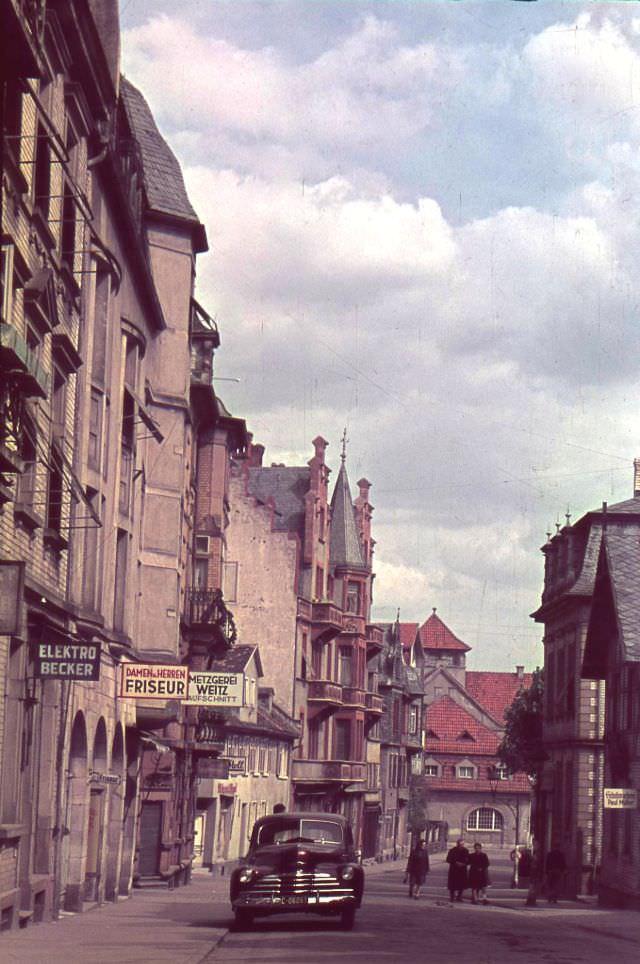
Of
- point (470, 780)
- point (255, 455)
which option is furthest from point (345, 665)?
point (470, 780)

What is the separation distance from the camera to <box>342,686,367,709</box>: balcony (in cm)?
8562

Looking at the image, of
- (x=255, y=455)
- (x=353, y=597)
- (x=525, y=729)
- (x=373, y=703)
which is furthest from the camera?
(x=373, y=703)

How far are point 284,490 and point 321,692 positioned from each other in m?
9.25

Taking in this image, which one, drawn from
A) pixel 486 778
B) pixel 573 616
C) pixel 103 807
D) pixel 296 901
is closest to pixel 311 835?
pixel 296 901

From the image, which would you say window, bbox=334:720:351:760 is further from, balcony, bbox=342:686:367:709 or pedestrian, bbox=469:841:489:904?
pedestrian, bbox=469:841:489:904

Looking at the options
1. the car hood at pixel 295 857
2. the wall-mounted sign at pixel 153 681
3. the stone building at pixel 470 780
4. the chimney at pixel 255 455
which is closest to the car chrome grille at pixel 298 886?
the car hood at pixel 295 857

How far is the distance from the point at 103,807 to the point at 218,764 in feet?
60.2

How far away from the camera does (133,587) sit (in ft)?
126

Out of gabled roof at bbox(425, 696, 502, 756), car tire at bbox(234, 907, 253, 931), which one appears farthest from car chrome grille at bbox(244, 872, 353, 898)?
gabled roof at bbox(425, 696, 502, 756)

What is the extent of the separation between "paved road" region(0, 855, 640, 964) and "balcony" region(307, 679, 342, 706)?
4375cm

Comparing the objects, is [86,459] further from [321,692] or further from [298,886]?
[321,692]

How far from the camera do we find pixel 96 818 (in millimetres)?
33969

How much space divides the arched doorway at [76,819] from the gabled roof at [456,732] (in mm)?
102697

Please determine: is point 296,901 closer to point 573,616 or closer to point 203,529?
point 203,529
